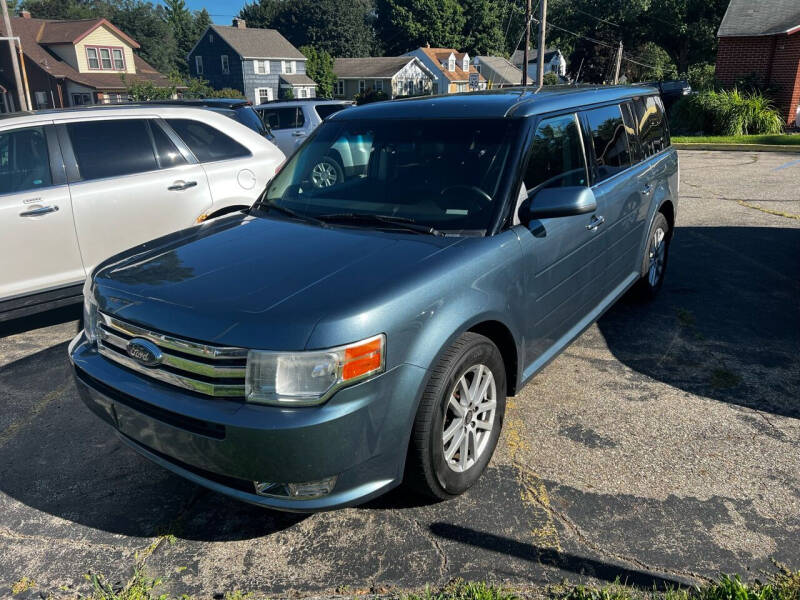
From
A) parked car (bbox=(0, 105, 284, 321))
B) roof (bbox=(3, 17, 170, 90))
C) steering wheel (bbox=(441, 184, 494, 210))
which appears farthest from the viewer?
roof (bbox=(3, 17, 170, 90))

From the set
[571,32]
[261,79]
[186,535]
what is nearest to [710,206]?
[186,535]

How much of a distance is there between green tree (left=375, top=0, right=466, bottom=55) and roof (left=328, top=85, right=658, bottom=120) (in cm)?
8663

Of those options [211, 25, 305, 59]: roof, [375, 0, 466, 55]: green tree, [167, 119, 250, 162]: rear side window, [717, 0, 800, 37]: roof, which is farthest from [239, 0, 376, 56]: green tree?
[167, 119, 250, 162]: rear side window

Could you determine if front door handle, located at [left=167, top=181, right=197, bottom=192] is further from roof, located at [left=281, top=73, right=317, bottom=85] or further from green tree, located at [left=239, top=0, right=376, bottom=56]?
green tree, located at [left=239, top=0, right=376, bottom=56]

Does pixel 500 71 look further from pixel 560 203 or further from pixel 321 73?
pixel 560 203

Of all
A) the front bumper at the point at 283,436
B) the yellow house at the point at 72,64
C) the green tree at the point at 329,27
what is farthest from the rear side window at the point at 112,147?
the green tree at the point at 329,27

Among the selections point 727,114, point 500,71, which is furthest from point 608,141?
point 500,71

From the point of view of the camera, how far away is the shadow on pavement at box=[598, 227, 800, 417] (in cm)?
443

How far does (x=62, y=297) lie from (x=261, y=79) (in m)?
62.1

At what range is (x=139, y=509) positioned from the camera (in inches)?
128

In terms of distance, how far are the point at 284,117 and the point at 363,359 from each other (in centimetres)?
1266

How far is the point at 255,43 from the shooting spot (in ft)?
207

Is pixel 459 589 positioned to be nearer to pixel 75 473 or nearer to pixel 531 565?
pixel 531 565

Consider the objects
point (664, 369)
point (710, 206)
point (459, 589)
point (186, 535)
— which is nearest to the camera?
point (459, 589)
